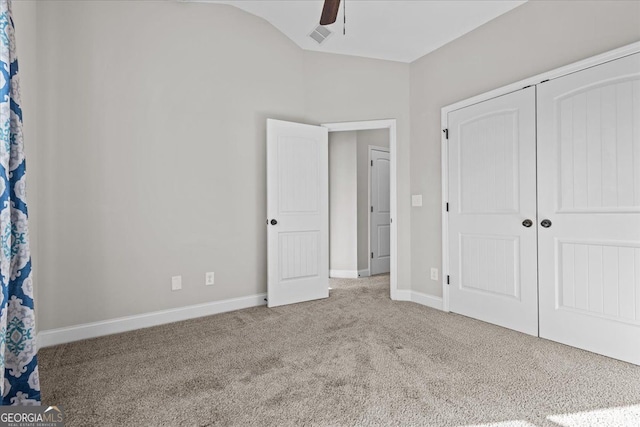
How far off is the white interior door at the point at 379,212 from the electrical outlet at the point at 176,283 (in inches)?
A: 120

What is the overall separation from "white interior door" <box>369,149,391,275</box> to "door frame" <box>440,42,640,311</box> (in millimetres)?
1988

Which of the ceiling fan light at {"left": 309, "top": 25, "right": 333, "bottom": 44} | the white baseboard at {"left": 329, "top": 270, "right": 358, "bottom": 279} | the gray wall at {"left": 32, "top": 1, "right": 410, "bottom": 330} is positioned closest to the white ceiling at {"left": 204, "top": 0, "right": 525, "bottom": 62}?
the ceiling fan light at {"left": 309, "top": 25, "right": 333, "bottom": 44}

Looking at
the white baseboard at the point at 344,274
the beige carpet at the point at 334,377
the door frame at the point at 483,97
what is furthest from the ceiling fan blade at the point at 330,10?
the white baseboard at the point at 344,274

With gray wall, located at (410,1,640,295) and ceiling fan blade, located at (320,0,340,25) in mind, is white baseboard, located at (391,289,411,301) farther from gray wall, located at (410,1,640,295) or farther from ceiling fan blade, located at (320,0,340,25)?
ceiling fan blade, located at (320,0,340,25)

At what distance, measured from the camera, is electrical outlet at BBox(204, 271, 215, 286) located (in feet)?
10.7

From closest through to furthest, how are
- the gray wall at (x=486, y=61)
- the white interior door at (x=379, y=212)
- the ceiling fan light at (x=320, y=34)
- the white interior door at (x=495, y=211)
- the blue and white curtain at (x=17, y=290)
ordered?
the blue and white curtain at (x=17, y=290) < the gray wall at (x=486, y=61) < the white interior door at (x=495, y=211) < the ceiling fan light at (x=320, y=34) < the white interior door at (x=379, y=212)

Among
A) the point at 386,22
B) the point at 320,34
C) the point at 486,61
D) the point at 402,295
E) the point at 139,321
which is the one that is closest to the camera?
the point at 139,321

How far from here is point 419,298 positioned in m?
3.66

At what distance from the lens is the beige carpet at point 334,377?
5.26 ft

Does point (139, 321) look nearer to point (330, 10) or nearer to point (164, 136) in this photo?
point (164, 136)

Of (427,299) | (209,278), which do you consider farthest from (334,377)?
(427,299)

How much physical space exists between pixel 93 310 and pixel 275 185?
195cm

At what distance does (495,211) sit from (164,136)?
304cm

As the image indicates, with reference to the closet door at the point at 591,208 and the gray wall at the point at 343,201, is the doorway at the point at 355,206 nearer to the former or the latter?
the gray wall at the point at 343,201
